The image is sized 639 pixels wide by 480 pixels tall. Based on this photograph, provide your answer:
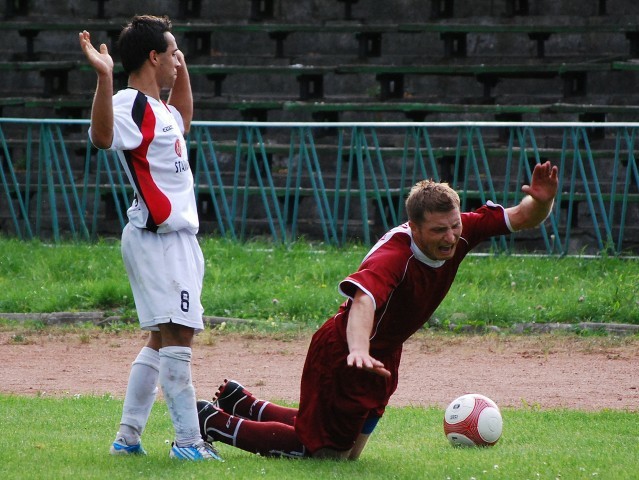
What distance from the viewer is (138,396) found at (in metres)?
5.38

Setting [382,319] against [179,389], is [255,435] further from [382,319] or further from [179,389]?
[382,319]

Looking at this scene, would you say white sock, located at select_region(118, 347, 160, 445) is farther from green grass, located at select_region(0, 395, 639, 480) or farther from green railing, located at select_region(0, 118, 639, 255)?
green railing, located at select_region(0, 118, 639, 255)

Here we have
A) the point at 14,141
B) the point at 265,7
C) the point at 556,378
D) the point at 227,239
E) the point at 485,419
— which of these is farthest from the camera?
the point at 265,7

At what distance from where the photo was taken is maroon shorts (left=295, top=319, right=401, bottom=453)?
5352 millimetres

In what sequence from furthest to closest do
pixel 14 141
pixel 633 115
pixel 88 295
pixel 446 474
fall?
1. pixel 14 141
2. pixel 633 115
3. pixel 88 295
4. pixel 446 474

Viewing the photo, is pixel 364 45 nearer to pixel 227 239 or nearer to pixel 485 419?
pixel 227 239

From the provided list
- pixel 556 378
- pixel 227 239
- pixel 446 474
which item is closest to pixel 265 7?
pixel 227 239

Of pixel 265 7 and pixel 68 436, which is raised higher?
pixel 265 7

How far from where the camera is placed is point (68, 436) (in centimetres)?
600

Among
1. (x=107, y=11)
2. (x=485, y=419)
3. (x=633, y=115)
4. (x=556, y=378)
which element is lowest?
(x=556, y=378)

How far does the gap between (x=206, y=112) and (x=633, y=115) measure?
19.4ft

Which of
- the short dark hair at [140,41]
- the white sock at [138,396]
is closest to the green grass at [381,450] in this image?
the white sock at [138,396]

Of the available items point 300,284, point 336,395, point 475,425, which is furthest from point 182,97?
point 300,284

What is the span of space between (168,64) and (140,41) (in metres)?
0.17
